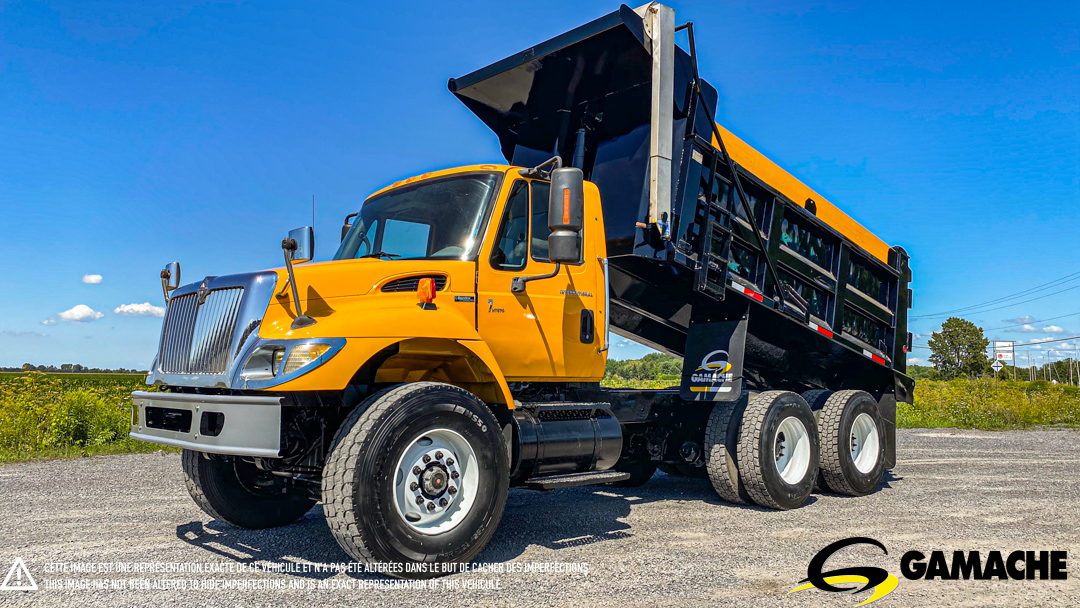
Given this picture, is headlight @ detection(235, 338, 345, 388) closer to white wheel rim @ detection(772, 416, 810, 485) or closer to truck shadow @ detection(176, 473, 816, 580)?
truck shadow @ detection(176, 473, 816, 580)

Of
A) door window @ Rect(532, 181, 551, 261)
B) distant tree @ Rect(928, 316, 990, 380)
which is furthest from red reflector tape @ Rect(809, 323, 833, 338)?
distant tree @ Rect(928, 316, 990, 380)

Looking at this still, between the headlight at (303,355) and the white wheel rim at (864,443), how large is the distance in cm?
609

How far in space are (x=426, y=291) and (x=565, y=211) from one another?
40.6 inches

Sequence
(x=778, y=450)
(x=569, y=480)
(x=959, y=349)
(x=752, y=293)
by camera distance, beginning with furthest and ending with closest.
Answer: (x=959, y=349), (x=778, y=450), (x=752, y=293), (x=569, y=480)

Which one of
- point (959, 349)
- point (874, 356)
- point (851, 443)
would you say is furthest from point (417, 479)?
point (959, 349)

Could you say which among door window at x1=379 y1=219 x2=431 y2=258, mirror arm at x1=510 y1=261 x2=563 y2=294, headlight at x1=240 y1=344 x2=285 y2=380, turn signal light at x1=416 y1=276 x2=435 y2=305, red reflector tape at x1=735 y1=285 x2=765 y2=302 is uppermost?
door window at x1=379 y1=219 x2=431 y2=258

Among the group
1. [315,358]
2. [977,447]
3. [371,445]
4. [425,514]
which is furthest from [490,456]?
[977,447]

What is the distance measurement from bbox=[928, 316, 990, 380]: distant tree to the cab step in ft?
279

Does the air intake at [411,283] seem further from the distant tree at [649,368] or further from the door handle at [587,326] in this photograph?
the distant tree at [649,368]

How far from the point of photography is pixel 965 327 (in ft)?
272

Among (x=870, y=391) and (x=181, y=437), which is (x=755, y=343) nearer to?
(x=870, y=391)

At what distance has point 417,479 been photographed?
15.1 ft

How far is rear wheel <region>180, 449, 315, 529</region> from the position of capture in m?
5.62

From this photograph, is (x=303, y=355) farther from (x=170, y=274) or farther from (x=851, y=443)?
(x=851, y=443)
